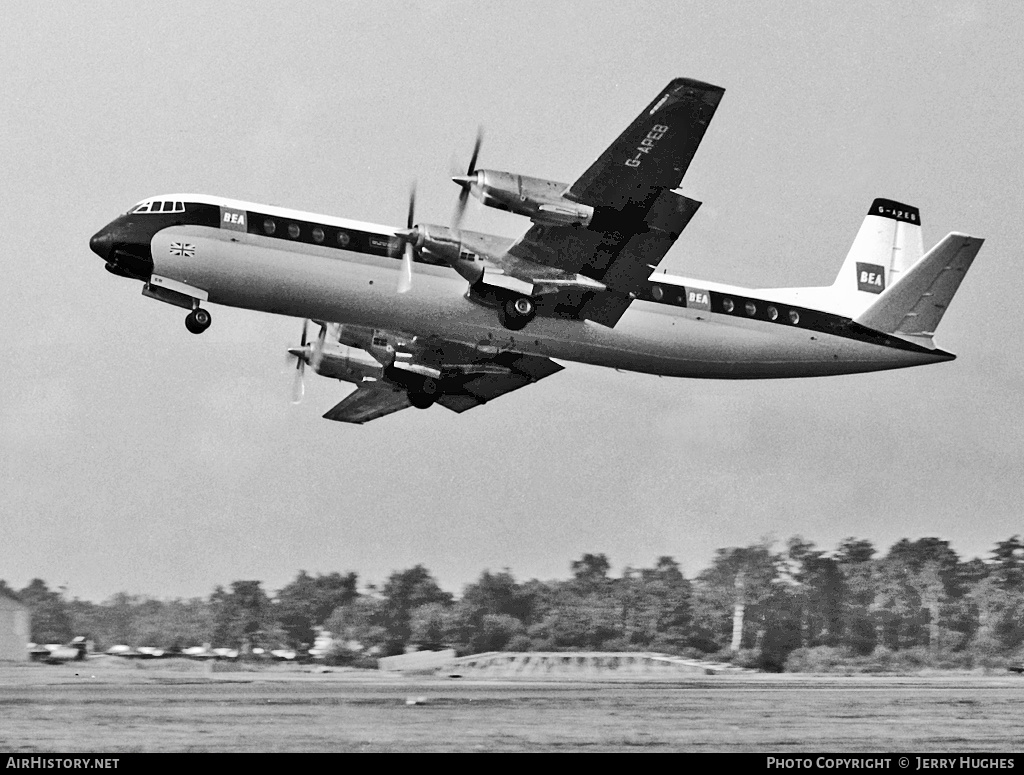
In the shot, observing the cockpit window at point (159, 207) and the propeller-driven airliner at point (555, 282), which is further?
the cockpit window at point (159, 207)

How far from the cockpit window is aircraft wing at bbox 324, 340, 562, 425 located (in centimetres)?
768

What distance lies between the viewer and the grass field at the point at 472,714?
23.7 m

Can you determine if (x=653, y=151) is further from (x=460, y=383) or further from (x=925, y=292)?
(x=460, y=383)

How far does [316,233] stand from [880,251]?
17678 millimetres

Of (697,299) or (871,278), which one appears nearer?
(697,299)

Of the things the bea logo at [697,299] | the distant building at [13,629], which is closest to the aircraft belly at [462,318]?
the bea logo at [697,299]

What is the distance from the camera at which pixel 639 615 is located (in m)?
39.1

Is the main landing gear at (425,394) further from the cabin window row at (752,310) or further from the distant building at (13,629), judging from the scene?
the distant building at (13,629)

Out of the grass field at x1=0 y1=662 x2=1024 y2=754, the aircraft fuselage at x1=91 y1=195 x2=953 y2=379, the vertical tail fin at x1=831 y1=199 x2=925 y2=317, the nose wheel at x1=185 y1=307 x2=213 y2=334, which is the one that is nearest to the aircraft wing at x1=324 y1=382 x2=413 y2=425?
the aircraft fuselage at x1=91 y1=195 x2=953 y2=379

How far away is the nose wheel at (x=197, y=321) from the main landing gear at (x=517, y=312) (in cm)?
718

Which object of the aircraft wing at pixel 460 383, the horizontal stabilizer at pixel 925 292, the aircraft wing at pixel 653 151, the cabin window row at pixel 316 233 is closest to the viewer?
the aircraft wing at pixel 653 151

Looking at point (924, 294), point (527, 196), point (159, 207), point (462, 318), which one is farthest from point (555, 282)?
point (924, 294)

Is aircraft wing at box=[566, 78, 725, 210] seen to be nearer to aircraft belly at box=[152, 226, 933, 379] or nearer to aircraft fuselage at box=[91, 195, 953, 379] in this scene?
aircraft fuselage at box=[91, 195, 953, 379]

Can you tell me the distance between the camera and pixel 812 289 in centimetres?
3622
